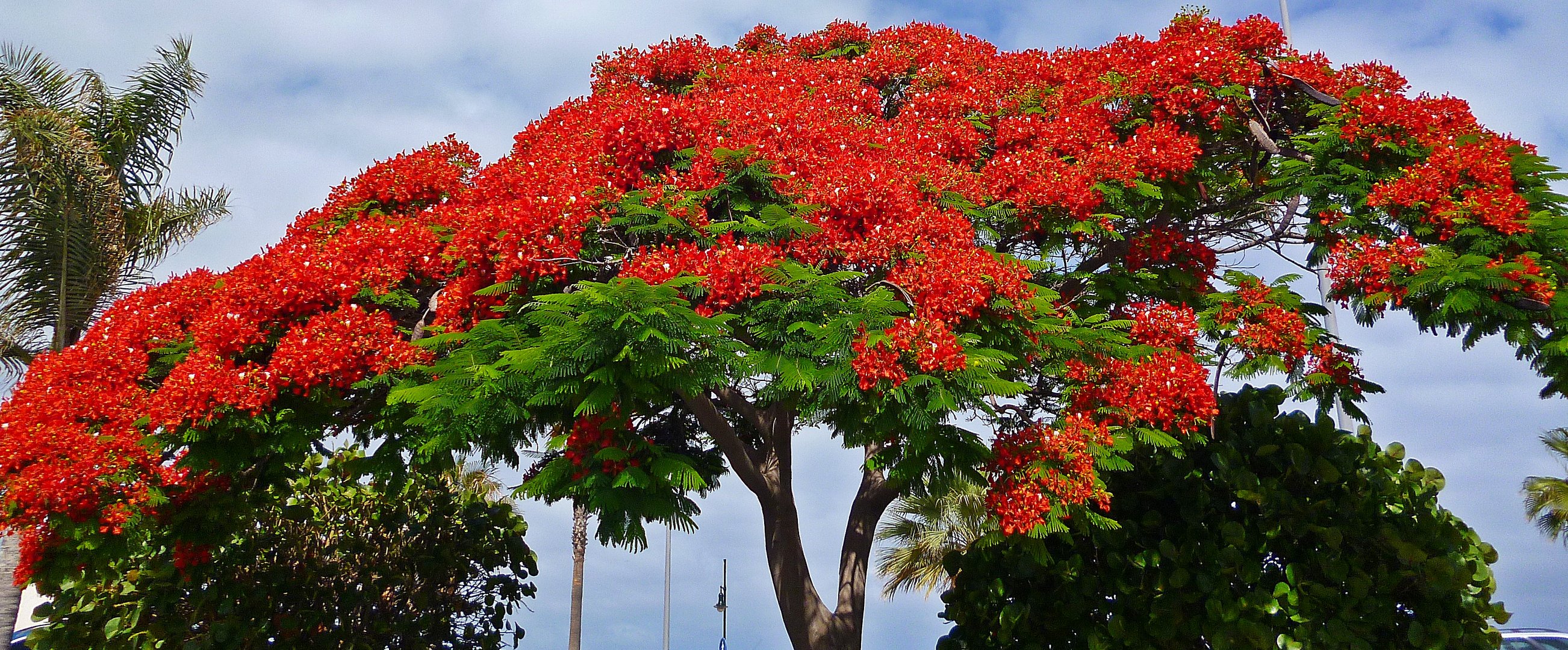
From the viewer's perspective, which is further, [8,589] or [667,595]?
[667,595]

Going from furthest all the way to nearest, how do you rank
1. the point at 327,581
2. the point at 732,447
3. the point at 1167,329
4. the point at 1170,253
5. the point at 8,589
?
the point at 327,581
the point at 8,589
the point at 732,447
the point at 1170,253
the point at 1167,329

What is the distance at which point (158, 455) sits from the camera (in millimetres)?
10148

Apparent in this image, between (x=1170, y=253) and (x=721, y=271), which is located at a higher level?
(x=1170, y=253)

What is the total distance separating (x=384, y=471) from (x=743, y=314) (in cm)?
395

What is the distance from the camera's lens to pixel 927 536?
1875 cm

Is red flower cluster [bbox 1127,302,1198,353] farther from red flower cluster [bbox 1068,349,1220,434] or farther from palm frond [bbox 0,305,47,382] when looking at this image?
palm frond [bbox 0,305,47,382]

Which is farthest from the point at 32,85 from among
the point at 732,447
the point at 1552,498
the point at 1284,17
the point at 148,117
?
the point at 1552,498

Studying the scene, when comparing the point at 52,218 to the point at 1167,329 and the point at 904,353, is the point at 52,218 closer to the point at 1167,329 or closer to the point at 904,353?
the point at 904,353

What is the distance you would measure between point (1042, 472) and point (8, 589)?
42.1 ft

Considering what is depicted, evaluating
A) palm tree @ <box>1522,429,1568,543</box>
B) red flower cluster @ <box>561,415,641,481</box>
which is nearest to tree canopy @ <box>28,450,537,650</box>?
red flower cluster @ <box>561,415,641,481</box>

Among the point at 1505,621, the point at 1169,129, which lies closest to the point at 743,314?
the point at 1169,129

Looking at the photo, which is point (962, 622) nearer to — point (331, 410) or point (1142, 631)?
point (1142, 631)

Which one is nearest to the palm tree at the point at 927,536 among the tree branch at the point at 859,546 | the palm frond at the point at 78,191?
the tree branch at the point at 859,546

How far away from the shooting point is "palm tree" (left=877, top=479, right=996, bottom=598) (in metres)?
18.2
